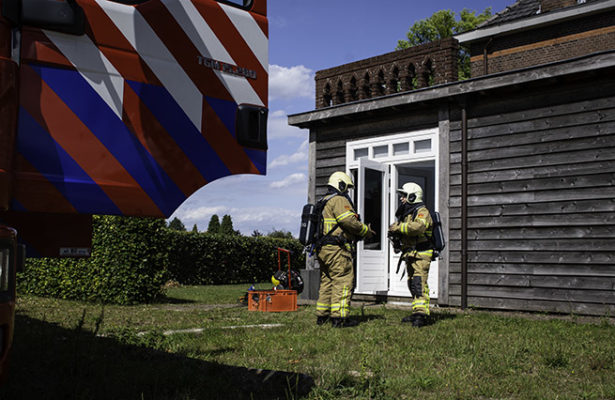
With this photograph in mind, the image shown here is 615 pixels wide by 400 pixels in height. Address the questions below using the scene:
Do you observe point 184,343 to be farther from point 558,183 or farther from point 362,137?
point 362,137

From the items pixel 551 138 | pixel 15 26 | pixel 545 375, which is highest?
pixel 551 138

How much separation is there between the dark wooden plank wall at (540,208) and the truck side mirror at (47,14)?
343 inches

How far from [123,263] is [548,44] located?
13.6 metres

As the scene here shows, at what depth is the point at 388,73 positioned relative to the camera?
499 inches

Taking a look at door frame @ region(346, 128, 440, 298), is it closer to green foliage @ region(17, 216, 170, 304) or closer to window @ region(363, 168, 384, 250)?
window @ region(363, 168, 384, 250)

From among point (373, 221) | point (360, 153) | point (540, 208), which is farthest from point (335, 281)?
point (360, 153)

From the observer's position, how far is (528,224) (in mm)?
9938

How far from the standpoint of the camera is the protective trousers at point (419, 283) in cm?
789

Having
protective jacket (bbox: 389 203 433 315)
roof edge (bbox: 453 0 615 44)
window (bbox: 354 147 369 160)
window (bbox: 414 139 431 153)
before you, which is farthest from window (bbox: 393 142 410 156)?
roof edge (bbox: 453 0 615 44)

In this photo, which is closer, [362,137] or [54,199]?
[54,199]

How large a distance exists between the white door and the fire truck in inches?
343

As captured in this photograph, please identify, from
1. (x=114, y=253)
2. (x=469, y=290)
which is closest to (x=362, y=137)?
(x=469, y=290)

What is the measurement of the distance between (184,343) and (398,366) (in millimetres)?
2057

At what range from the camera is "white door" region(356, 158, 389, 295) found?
38.4 ft
